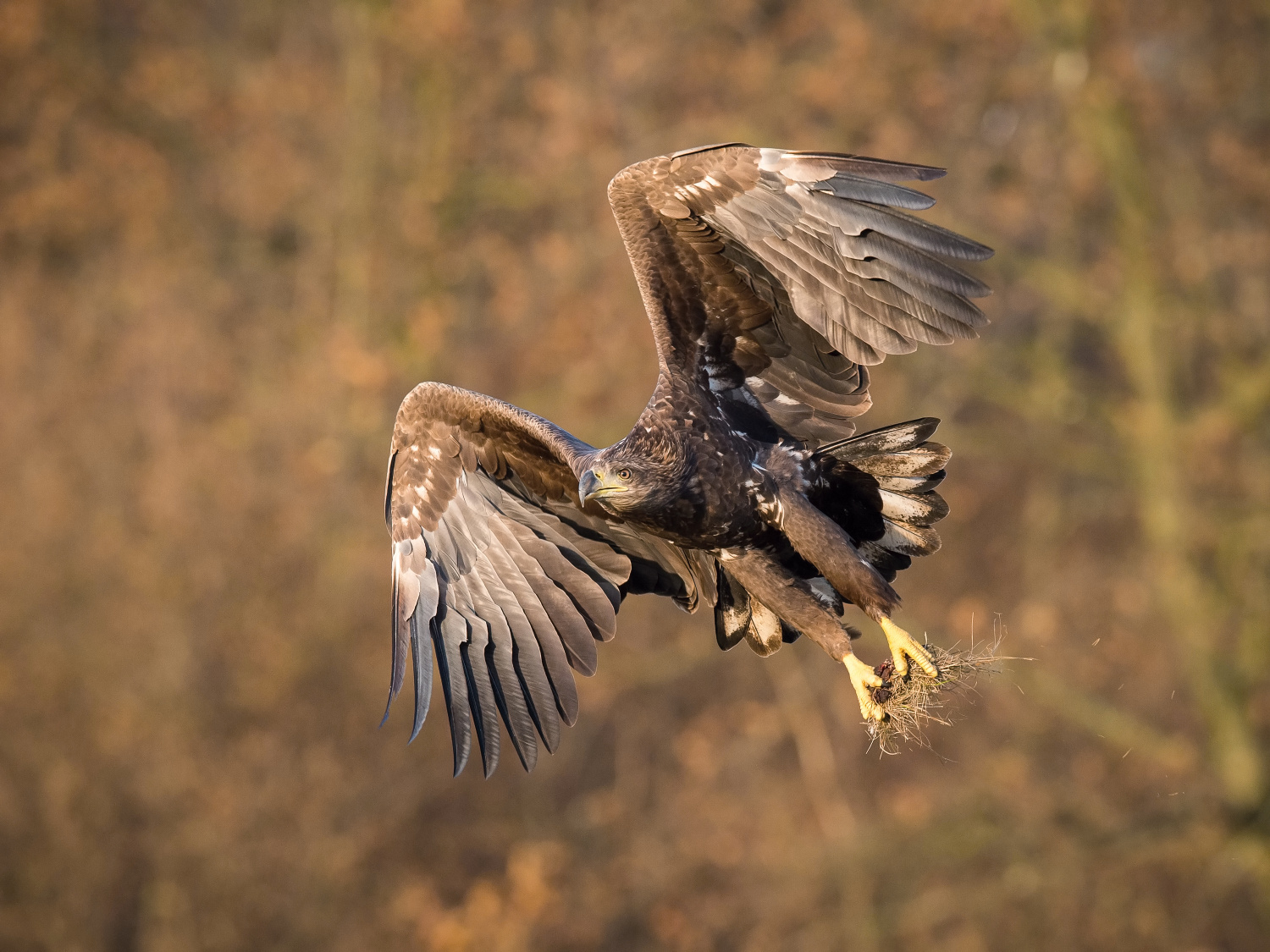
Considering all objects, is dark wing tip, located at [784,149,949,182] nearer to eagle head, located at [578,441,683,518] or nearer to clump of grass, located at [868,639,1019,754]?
eagle head, located at [578,441,683,518]

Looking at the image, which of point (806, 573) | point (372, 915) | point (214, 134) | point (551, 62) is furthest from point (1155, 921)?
point (214, 134)

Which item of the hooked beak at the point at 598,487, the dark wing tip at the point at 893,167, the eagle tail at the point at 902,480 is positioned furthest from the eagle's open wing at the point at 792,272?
the hooked beak at the point at 598,487

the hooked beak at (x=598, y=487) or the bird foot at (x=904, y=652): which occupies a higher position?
the hooked beak at (x=598, y=487)

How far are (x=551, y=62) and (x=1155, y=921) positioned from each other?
9.85m

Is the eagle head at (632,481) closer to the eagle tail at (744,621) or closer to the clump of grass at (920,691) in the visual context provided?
the eagle tail at (744,621)

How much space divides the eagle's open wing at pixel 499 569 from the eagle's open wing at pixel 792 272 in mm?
773

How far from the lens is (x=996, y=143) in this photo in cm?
1351

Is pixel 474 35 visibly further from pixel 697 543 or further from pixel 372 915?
pixel 697 543

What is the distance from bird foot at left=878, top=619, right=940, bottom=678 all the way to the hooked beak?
1.05 metres

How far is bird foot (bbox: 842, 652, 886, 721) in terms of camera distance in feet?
18.3

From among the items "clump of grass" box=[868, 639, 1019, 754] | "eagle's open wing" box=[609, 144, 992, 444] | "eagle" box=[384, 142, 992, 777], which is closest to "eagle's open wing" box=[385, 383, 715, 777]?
"eagle" box=[384, 142, 992, 777]

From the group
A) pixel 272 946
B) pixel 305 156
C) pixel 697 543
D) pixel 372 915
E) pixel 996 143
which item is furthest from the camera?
pixel 305 156

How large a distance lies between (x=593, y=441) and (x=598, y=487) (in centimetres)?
741

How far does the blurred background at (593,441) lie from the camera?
479 inches
